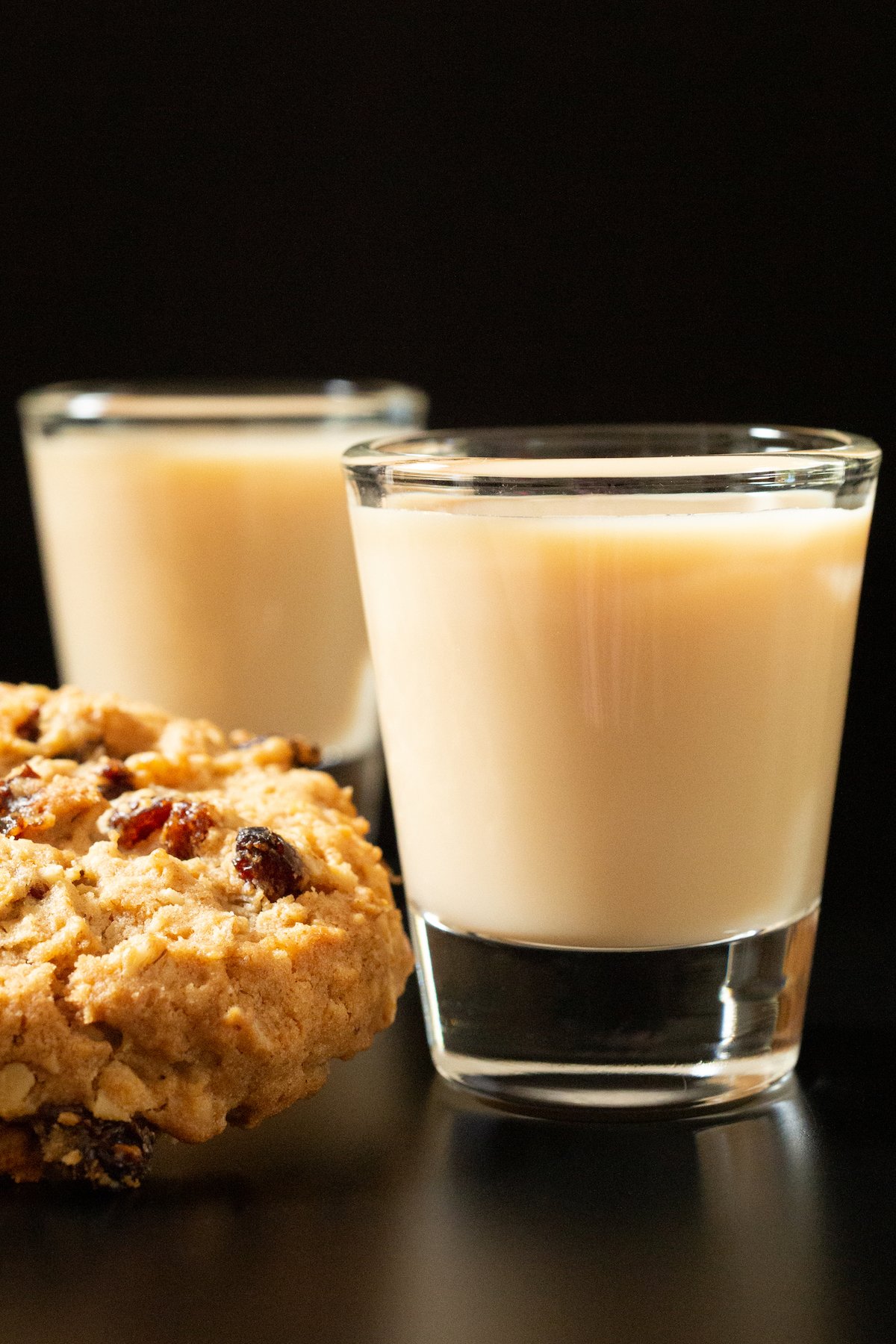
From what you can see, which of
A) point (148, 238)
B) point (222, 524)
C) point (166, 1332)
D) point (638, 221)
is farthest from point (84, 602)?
point (166, 1332)

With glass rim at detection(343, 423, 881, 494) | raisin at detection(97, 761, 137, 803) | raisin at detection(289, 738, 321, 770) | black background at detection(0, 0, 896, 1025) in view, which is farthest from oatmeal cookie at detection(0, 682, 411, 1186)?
Answer: black background at detection(0, 0, 896, 1025)

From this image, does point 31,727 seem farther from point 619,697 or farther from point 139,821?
point 619,697

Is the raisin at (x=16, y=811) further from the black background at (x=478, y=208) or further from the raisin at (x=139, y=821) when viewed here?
the black background at (x=478, y=208)

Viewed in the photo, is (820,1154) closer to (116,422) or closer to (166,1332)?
(166,1332)

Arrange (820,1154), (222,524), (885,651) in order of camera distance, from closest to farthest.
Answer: (820,1154), (222,524), (885,651)

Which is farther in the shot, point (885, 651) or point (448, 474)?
point (885, 651)

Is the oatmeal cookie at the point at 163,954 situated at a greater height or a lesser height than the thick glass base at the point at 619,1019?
greater

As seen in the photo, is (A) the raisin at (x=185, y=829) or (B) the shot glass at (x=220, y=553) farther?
(B) the shot glass at (x=220, y=553)

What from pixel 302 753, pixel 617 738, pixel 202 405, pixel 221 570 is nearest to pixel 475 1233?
pixel 617 738

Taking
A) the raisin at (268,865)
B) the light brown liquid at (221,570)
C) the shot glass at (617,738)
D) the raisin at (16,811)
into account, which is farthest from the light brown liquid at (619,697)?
the light brown liquid at (221,570)
